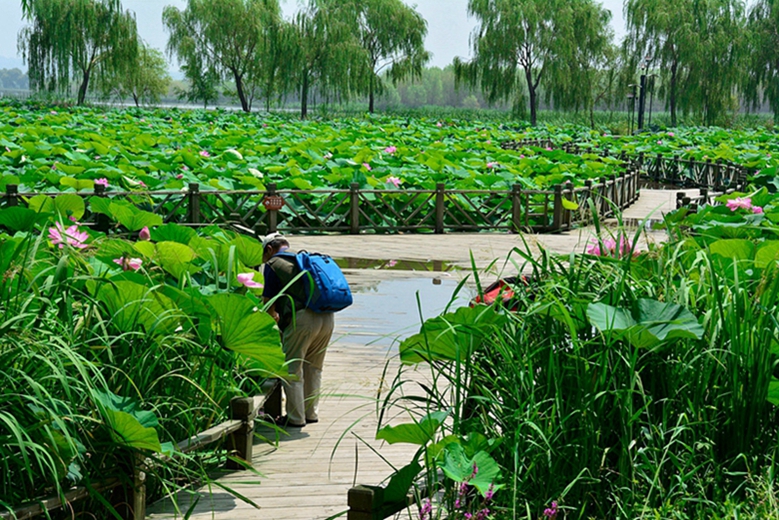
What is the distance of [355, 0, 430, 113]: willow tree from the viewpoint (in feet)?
144

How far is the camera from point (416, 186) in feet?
51.0

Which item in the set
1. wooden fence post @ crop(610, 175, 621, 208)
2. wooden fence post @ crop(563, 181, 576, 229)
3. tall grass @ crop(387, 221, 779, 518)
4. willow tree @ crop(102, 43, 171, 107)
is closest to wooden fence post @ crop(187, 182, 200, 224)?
wooden fence post @ crop(563, 181, 576, 229)

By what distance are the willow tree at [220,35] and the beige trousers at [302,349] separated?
36738 mm

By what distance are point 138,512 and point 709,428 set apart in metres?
2.07

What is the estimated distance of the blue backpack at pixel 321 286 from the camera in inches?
203

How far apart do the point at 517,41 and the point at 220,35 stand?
1314 centimetres

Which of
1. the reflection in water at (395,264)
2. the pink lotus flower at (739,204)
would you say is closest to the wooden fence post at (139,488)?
the pink lotus flower at (739,204)

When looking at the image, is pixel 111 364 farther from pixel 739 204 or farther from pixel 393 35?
pixel 393 35

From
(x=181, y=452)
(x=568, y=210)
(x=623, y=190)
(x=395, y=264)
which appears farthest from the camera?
(x=623, y=190)

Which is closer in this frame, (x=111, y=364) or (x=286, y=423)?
(x=111, y=364)

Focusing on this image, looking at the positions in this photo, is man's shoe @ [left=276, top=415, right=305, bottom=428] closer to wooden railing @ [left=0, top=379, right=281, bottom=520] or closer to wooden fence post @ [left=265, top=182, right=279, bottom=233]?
wooden railing @ [left=0, top=379, right=281, bottom=520]

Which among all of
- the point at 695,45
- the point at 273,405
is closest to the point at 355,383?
the point at 273,405

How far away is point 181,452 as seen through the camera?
382 cm

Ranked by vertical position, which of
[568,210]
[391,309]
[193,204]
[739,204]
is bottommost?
[391,309]
